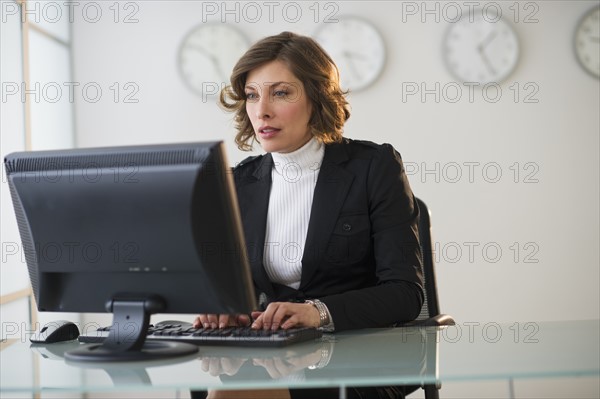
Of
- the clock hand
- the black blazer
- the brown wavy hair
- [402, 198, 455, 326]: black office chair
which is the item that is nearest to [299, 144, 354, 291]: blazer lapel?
the black blazer

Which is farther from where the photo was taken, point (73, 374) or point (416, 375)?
point (73, 374)

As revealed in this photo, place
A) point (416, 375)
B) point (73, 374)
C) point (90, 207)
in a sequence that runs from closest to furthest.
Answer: point (416, 375) → point (73, 374) → point (90, 207)

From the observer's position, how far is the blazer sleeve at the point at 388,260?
2125 mm

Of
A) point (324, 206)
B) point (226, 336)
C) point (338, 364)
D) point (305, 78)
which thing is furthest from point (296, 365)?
point (305, 78)

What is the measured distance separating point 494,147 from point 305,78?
2.81 meters

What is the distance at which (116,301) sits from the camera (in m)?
1.78


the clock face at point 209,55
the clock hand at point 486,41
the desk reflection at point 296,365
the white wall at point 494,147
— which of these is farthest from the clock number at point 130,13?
the desk reflection at point 296,365

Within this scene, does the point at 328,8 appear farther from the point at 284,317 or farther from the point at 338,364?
the point at 338,364

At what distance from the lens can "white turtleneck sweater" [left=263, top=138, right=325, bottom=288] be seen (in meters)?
2.43

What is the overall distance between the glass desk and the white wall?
3077 millimetres

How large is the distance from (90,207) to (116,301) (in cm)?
21

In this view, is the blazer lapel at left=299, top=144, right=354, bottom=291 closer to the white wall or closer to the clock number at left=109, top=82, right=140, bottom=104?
the white wall

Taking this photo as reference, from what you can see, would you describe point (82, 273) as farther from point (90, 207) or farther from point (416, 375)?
point (416, 375)

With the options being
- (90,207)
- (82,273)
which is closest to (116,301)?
(82,273)
